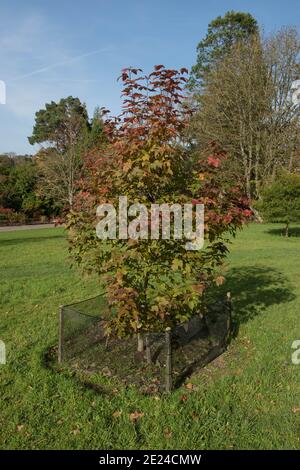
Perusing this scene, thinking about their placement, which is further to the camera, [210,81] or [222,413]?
[210,81]

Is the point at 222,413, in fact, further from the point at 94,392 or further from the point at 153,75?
the point at 153,75

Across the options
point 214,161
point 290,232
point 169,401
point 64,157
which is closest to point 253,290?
point 214,161

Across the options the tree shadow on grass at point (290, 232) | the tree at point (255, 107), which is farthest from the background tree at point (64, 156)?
the tree shadow on grass at point (290, 232)

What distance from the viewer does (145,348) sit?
5160 mm

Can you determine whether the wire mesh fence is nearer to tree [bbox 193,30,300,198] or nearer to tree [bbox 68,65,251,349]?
tree [bbox 68,65,251,349]

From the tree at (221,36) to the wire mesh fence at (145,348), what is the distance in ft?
117

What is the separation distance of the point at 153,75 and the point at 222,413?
3816 millimetres

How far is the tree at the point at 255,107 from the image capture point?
27594 millimetres

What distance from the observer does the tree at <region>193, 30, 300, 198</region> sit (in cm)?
2759

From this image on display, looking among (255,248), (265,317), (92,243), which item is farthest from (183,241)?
(255,248)

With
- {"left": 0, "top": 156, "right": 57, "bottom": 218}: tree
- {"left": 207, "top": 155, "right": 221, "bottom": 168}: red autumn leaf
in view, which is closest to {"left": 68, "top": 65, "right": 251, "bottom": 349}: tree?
{"left": 207, "top": 155, "right": 221, "bottom": 168}: red autumn leaf

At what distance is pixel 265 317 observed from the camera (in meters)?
6.96

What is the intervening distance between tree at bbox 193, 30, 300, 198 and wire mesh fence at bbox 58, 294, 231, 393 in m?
22.9

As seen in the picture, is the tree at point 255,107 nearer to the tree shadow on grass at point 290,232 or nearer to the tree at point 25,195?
the tree shadow on grass at point 290,232
